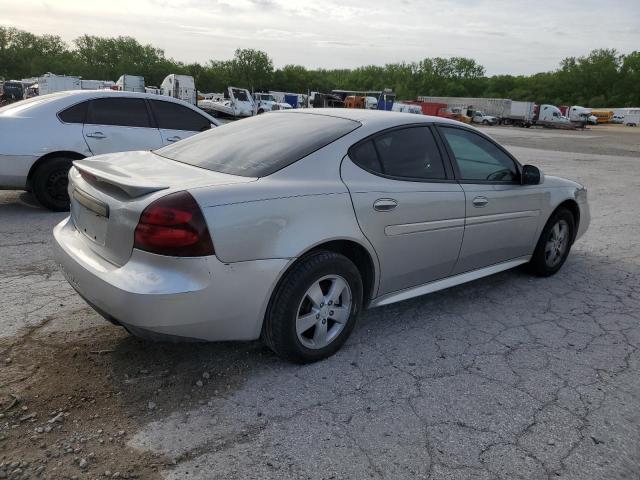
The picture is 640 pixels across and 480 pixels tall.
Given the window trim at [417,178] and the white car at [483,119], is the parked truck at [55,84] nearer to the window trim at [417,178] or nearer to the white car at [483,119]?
the window trim at [417,178]

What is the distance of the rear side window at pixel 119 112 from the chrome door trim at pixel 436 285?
504cm

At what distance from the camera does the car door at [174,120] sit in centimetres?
729

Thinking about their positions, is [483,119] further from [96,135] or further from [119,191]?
[119,191]

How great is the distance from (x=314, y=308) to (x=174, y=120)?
5.29 m

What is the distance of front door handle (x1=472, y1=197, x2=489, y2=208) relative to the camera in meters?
3.88

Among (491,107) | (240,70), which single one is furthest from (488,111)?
(240,70)

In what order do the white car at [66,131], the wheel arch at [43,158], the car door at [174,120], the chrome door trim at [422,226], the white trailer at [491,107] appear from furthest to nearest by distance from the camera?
the white trailer at [491,107]
the car door at [174,120]
the wheel arch at [43,158]
the white car at [66,131]
the chrome door trim at [422,226]

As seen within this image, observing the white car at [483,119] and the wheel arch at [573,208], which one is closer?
the wheel arch at [573,208]

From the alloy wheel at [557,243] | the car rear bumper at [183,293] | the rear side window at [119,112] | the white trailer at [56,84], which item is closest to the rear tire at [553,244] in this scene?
the alloy wheel at [557,243]

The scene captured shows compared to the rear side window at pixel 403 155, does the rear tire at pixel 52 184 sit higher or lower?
lower

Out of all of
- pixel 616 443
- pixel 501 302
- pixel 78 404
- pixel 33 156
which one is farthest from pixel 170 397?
pixel 33 156

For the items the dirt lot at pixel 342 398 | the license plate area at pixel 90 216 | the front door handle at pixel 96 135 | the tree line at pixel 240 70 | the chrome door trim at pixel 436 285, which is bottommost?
the dirt lot at pixel 342 398

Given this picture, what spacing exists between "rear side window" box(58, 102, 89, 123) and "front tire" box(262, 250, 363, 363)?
5.04 meters

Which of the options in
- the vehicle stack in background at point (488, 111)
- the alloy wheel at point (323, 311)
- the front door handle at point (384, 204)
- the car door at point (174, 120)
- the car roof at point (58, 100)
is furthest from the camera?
the vehicle stack in background at point (488, 111)
